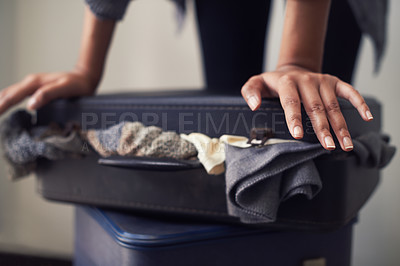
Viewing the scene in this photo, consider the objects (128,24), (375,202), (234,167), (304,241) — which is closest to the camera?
(234,167)

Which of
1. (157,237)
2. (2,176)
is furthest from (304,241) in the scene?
→ (2,176)

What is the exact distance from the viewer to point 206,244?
517mm

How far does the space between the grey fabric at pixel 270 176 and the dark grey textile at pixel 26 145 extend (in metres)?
0.31

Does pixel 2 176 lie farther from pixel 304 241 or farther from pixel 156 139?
pixel 304 241

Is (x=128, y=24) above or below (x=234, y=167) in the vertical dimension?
above

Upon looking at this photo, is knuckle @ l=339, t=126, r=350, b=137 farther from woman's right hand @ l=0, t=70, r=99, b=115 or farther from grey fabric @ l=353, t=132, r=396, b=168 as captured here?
woman's right hand @ l=0, t=70, r=99, b=115

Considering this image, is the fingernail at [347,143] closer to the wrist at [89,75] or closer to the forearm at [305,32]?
the forearm at [305,32]

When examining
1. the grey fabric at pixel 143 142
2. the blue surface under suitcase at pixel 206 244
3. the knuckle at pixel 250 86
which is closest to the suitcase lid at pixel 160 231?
the blue surface under suitcase at pixel 206 244

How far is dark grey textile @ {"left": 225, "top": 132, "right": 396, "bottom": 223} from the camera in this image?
0.43 m

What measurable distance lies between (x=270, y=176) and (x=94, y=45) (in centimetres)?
52

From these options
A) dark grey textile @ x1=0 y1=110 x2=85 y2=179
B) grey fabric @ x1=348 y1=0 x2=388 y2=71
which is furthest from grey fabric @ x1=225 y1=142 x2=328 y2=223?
grey fabric @ x1=348 y1=0 x2=388 y2=71

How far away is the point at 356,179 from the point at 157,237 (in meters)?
0.31

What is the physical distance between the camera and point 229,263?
1.72 feet

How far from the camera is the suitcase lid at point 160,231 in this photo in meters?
0.50
